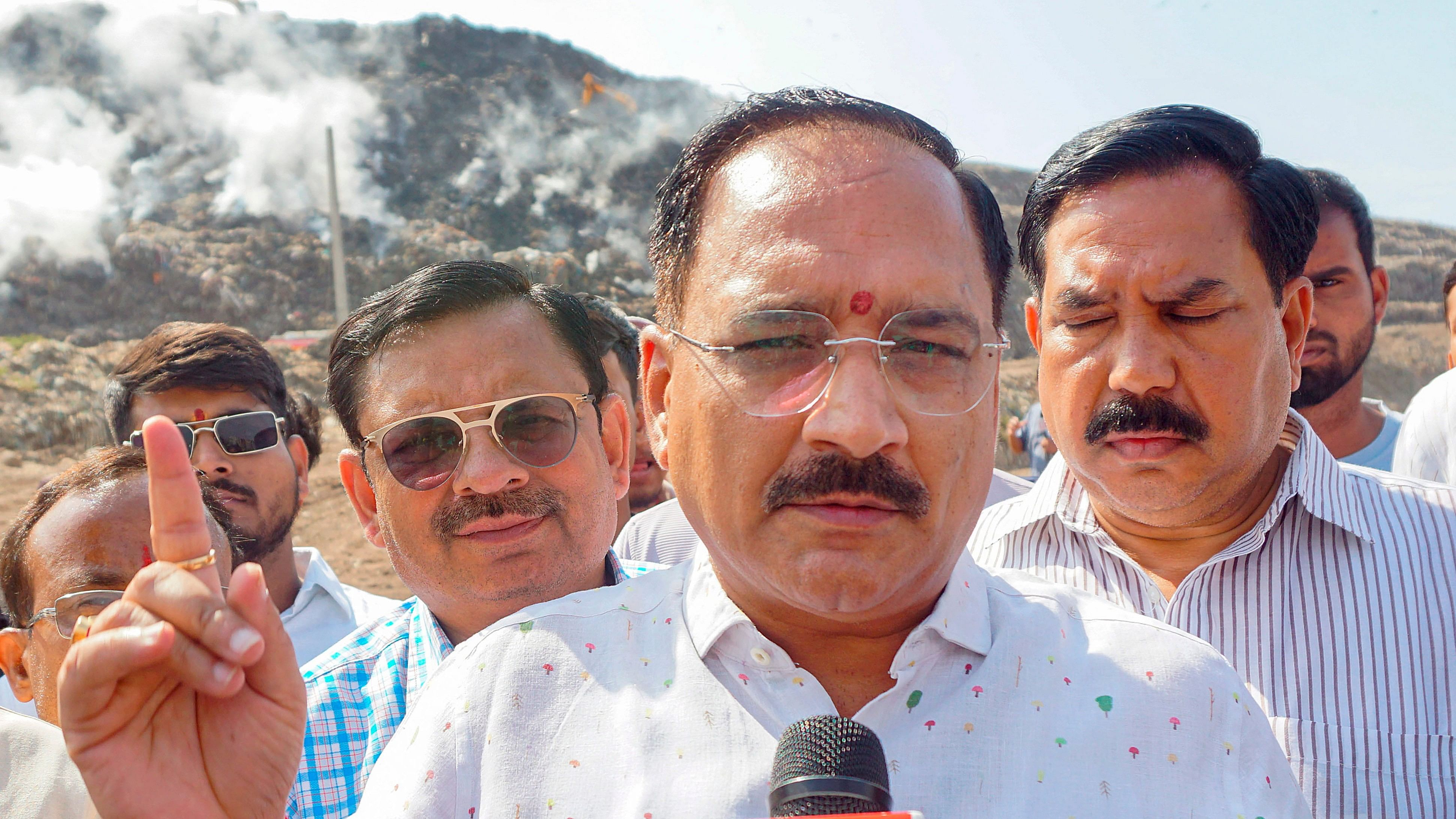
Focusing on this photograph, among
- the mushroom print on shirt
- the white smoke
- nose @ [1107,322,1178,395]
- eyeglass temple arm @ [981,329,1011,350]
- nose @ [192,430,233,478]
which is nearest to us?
the mushroom print on shirt

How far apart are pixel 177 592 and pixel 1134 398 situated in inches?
82.3

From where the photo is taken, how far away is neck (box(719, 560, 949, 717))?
5.90 feet

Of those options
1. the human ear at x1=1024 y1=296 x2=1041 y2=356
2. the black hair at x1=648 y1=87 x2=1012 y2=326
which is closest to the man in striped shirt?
the human ear at x1=1024 y1=296 x2=1041 y2=356

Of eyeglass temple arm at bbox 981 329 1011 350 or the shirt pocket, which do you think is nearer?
eyeglass temple arm at bbox 981 329 1011 350

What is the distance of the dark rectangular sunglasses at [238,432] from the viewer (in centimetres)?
423

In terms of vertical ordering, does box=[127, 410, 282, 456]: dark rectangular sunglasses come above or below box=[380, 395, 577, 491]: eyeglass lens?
below

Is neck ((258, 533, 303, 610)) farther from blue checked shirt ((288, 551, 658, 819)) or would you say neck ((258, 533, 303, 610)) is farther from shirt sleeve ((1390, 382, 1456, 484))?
shirt sleeve ((1390, 382, 1456, 484))

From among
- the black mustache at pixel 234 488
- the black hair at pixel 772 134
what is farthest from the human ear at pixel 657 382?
the black mustache at pixel 234 488

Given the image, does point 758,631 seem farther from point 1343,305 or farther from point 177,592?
point 1343,305

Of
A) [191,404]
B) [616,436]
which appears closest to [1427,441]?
[616,436]

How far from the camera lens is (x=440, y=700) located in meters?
1.80

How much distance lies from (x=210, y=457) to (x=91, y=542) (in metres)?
1.43

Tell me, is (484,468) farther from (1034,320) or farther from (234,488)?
(234,488)

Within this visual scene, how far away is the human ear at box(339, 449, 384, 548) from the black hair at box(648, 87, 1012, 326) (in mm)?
1331
